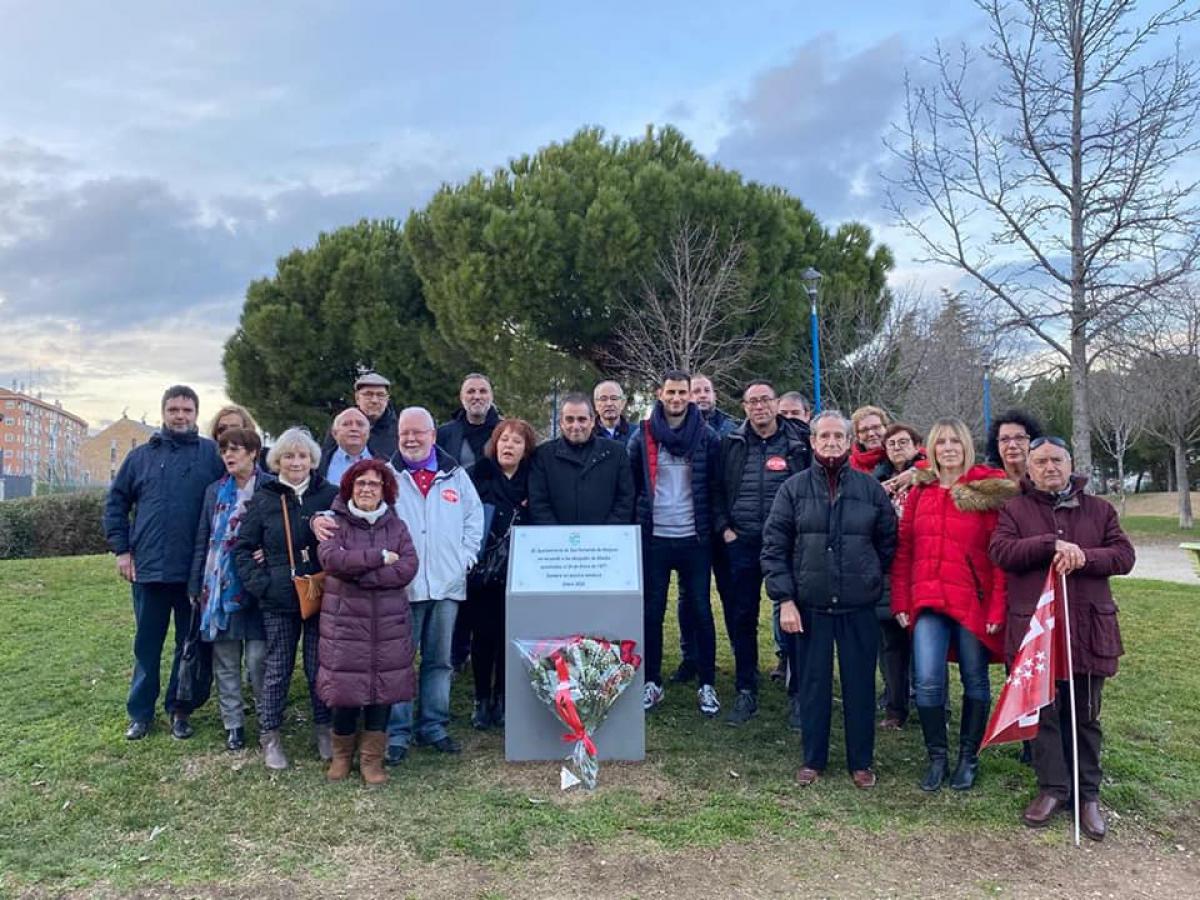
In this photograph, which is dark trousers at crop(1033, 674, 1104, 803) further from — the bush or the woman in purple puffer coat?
the bush

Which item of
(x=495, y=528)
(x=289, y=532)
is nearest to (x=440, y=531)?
(x=495, y=528)

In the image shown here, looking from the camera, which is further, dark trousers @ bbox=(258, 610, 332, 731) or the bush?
the bush

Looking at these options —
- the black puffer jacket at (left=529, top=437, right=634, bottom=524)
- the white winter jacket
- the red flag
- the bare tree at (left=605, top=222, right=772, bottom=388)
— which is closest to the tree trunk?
the bare tree at (left=605, top=222, right=772, bottom=388)

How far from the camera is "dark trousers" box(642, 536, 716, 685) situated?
5629mm

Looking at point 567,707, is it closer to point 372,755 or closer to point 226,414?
point 372,755

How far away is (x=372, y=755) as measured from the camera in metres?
4.69

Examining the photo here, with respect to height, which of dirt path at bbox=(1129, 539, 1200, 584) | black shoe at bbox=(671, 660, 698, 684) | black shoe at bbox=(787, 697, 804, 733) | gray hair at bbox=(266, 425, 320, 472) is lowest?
dirt path at bbox=(1129, 539, 1200, 584)

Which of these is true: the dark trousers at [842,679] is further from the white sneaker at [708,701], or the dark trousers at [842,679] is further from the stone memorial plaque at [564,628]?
the white sneaker at [708,701]

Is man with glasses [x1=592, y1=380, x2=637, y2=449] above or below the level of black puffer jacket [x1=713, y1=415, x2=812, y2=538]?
above

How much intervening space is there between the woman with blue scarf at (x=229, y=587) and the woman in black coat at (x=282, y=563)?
0.10 meters

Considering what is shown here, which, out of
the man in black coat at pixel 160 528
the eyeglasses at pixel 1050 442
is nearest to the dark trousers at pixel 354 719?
the man in black coat at pixel 160 528

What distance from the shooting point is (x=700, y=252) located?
56.5 feet

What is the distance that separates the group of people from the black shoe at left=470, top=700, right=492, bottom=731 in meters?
0.05

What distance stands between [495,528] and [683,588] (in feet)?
4.23
